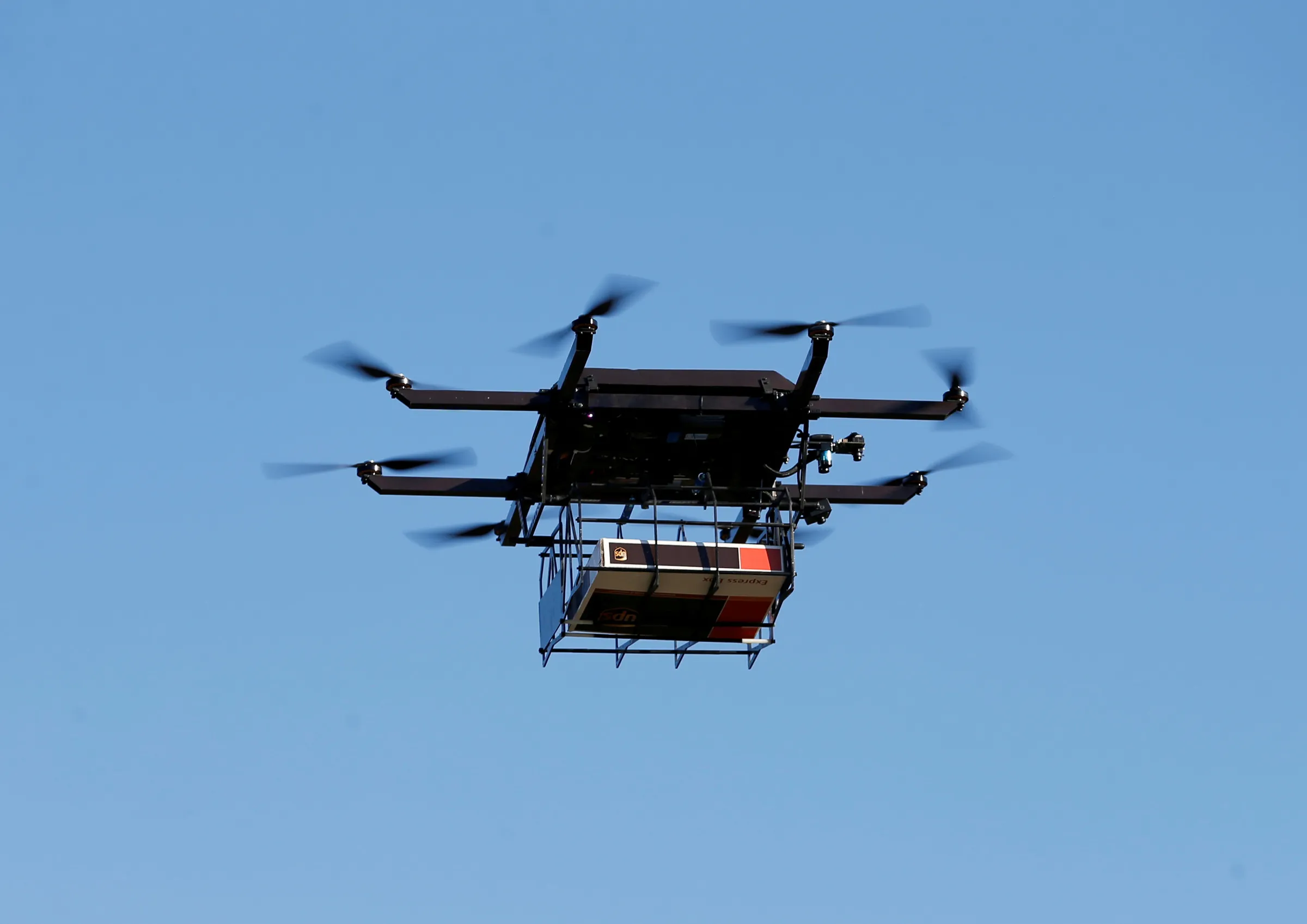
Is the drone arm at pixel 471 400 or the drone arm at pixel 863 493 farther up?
the drone arm at pixel 471 400

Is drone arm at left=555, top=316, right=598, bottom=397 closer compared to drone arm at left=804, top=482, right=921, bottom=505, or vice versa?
drone arm at left=555, top=316, right=598, bottom=397

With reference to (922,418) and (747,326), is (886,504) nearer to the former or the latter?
(922,418)

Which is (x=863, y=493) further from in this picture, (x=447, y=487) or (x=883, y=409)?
(x=447, y=487)

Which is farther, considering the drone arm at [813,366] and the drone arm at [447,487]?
the drone arm at [447,487]

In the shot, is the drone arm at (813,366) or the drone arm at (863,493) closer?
the drone arm at (813,366)

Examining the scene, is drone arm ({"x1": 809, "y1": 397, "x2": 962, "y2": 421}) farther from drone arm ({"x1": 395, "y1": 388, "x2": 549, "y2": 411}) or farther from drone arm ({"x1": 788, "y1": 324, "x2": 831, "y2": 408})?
drone arm ({"x1": 395, "y1": 388, "x2": 549, "y2": 411})

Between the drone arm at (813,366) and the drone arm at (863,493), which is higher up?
the drone arm at (813,366)

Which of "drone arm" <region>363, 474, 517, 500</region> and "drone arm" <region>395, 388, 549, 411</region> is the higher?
"drone arm" <region>395, 388, 549, 411</region>

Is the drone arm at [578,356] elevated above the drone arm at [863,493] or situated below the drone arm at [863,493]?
above

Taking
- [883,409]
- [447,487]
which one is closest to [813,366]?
[883,409]

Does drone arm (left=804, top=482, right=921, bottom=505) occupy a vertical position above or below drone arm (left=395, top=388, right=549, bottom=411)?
below

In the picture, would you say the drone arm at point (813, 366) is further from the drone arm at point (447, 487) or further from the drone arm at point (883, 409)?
the drone arm at point (447, 487)

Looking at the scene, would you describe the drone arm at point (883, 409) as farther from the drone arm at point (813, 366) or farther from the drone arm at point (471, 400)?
the drone arm at point (471, 400)

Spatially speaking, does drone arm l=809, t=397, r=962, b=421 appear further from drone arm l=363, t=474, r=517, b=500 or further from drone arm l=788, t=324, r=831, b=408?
drone arm l=363, t=474, r=517, b=500
